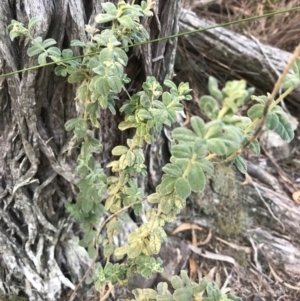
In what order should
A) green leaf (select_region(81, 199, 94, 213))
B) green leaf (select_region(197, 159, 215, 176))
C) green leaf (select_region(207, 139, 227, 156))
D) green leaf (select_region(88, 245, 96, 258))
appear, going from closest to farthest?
green leaf (select_region(207, 139, 227, 156)) < green leaf (select_region(197, 159, 215, 176)) < green leaf (select_region(81, 199, 94, 213)) < green leaf (select_region(88, 245, 96, 258))

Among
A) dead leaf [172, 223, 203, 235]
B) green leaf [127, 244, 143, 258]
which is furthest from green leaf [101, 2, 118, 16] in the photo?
dead leaf [172, 223, 203, 235]

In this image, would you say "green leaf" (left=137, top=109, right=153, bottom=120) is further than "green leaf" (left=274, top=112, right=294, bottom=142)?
Yes

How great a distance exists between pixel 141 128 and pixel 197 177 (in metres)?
0.23

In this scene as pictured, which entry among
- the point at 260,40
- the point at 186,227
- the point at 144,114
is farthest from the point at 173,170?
the point at 260,40

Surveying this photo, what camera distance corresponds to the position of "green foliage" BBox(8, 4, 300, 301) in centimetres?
67

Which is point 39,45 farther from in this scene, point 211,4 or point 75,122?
point 211,4

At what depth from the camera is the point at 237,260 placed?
1.51 m

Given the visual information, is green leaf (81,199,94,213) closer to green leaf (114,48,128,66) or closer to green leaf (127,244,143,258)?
green leaf (127,244,143,258)

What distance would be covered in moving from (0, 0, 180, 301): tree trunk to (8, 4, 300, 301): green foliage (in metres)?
0.05

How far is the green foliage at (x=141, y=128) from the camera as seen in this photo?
665 millimetres

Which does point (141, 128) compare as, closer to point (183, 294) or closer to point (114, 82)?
point (114, 82)

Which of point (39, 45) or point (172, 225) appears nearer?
point (39, 45)

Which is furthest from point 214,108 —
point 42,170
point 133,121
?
point 42,170

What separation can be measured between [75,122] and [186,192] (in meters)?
0.35
